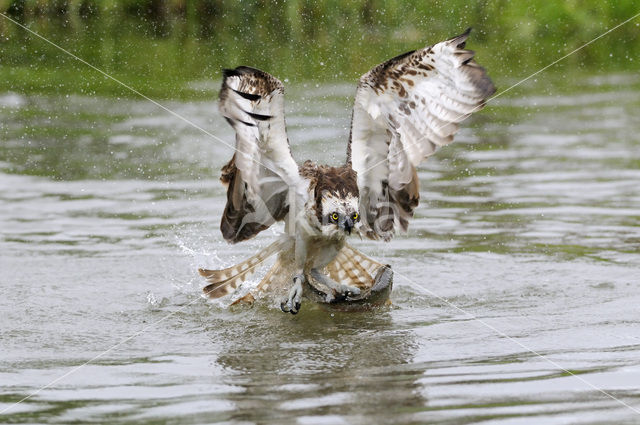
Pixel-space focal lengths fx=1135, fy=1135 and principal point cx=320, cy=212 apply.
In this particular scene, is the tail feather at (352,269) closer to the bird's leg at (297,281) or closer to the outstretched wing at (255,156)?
the bird's leg at (297,281)

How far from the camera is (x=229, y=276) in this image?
23.0 feet

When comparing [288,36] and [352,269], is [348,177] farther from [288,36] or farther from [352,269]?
[288,36]

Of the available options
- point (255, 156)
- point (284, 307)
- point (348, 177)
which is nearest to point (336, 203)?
point (348, 177)

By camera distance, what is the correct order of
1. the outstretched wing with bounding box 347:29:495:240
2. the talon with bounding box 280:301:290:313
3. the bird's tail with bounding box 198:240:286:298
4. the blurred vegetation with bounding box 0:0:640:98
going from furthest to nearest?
the blurred vegetation with bounding box 0:0:640:98 → the bird's tail with bounding box 198:240:286:298 → the outstretched wing with bounding box 347:29:495:240 → the talon with bounding box 280:301:290:313

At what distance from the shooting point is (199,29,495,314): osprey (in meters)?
6.56

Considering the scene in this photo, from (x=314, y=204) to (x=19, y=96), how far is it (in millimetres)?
8105

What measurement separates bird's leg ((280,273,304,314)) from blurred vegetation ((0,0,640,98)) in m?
8.29

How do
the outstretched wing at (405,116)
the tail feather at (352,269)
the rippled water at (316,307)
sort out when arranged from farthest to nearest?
the tail feather at (352,269)
the outstretched wing at (405,116)
the rippled water at (316,307)

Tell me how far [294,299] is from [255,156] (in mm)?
868

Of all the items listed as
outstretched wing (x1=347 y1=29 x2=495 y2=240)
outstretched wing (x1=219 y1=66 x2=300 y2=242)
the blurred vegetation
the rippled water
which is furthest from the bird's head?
the blurred vegetation

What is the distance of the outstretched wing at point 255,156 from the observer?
20.5 feet

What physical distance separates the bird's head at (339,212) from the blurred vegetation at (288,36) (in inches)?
331

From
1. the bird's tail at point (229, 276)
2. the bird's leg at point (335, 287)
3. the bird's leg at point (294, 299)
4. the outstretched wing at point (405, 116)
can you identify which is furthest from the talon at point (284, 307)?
the outstretched wing at point (405, 116)

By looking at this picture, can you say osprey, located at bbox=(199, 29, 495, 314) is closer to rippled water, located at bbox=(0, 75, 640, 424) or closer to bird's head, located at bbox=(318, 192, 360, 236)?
bird's head, located at bbox=(318, 192, 360, 236)
